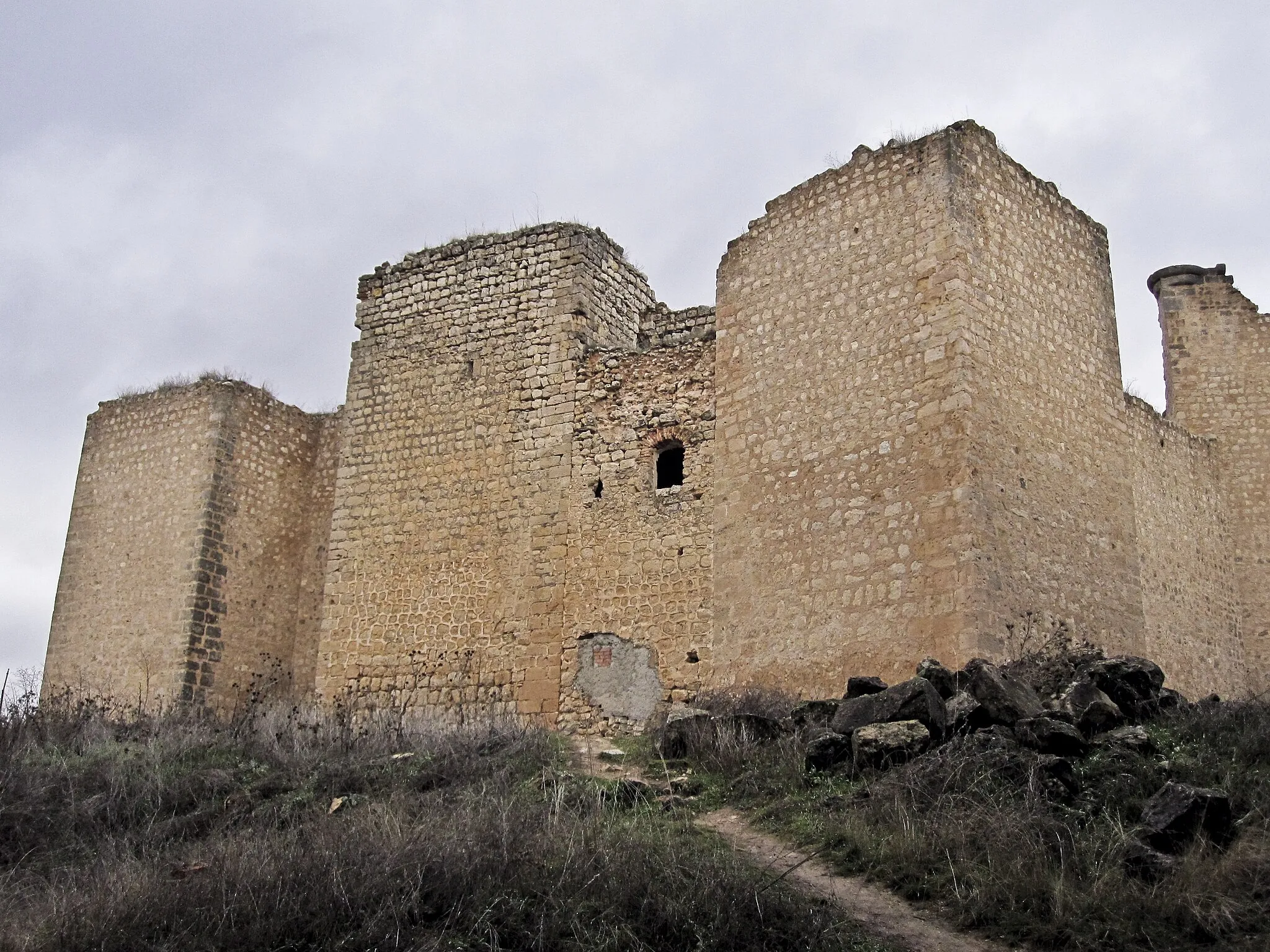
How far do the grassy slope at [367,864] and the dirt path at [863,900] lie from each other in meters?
0.23

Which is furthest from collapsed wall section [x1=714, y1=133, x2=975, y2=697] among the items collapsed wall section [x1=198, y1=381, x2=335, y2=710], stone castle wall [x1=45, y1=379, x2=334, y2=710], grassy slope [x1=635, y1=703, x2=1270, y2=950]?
stone castle wall [x1=45, y1=379, x2=334, y2=710]

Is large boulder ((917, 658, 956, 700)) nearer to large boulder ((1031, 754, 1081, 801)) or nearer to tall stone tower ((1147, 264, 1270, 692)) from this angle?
large boulder ((1031, 754, 1081, 801))

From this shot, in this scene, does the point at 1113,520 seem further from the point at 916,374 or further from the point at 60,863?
the point at 60,863

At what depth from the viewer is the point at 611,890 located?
645 cm

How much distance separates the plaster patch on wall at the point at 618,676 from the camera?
43.6ft

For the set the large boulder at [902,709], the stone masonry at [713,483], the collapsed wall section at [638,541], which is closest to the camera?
the large boulder at [902,709]

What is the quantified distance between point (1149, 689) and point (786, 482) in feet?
14.2

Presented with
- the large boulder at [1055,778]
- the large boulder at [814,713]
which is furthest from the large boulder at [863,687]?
the large boulder at [1055,778]

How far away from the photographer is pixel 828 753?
28.5ft

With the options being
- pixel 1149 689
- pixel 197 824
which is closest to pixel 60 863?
pixel 197 824

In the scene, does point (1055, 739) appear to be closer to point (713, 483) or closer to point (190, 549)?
point (713, 483)

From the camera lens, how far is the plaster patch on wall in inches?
523

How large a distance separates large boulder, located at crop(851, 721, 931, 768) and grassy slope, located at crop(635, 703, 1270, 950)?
5.7 inches

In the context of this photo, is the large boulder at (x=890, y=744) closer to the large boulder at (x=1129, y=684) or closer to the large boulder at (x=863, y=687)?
the large boulder at (x=863, y=687)
